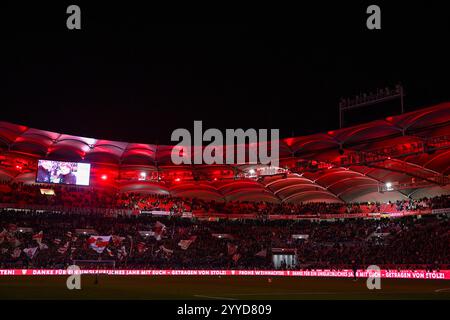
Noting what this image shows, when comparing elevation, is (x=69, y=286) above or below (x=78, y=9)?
below

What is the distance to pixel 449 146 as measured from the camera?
49.0 m

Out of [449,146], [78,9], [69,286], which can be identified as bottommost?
[69,286]
